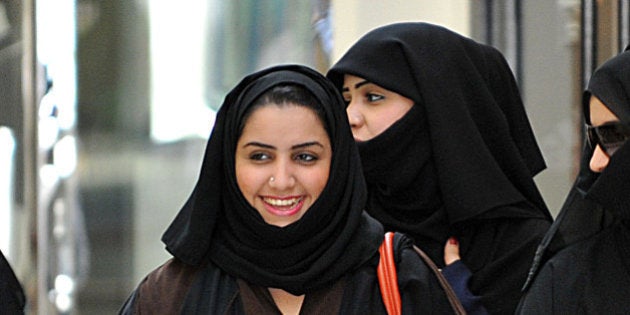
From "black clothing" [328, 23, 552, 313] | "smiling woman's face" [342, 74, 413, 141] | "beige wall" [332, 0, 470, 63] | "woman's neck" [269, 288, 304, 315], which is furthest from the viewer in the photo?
"beige wall" [332, 0, 470, 63]

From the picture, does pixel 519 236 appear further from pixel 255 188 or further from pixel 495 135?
pixel 255 188

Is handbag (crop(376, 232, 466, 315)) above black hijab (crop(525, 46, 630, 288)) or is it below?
below

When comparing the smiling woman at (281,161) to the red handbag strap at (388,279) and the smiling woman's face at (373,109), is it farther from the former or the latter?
the smiling woman's face at (373,109)

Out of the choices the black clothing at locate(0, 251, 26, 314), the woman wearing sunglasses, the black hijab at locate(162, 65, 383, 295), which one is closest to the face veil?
the woman wearing sunglasses

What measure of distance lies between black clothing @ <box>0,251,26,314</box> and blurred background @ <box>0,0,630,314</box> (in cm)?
296

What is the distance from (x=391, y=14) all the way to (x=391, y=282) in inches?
98.8

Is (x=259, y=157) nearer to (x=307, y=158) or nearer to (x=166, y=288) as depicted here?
(x=307, y=158)

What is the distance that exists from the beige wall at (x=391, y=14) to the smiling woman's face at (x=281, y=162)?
2335 millimetres

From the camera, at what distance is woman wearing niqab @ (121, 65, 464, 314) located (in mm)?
3492

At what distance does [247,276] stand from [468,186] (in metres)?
0.85

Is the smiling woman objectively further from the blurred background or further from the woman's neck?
the blurred background

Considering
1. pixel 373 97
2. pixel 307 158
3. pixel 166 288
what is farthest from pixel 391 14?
pixel 166 288

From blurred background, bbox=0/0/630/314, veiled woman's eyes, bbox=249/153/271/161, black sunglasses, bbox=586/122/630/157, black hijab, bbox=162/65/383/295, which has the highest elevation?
black sunglasses, bbox=586/122/630/157

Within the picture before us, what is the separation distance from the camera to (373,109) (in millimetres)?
4227
